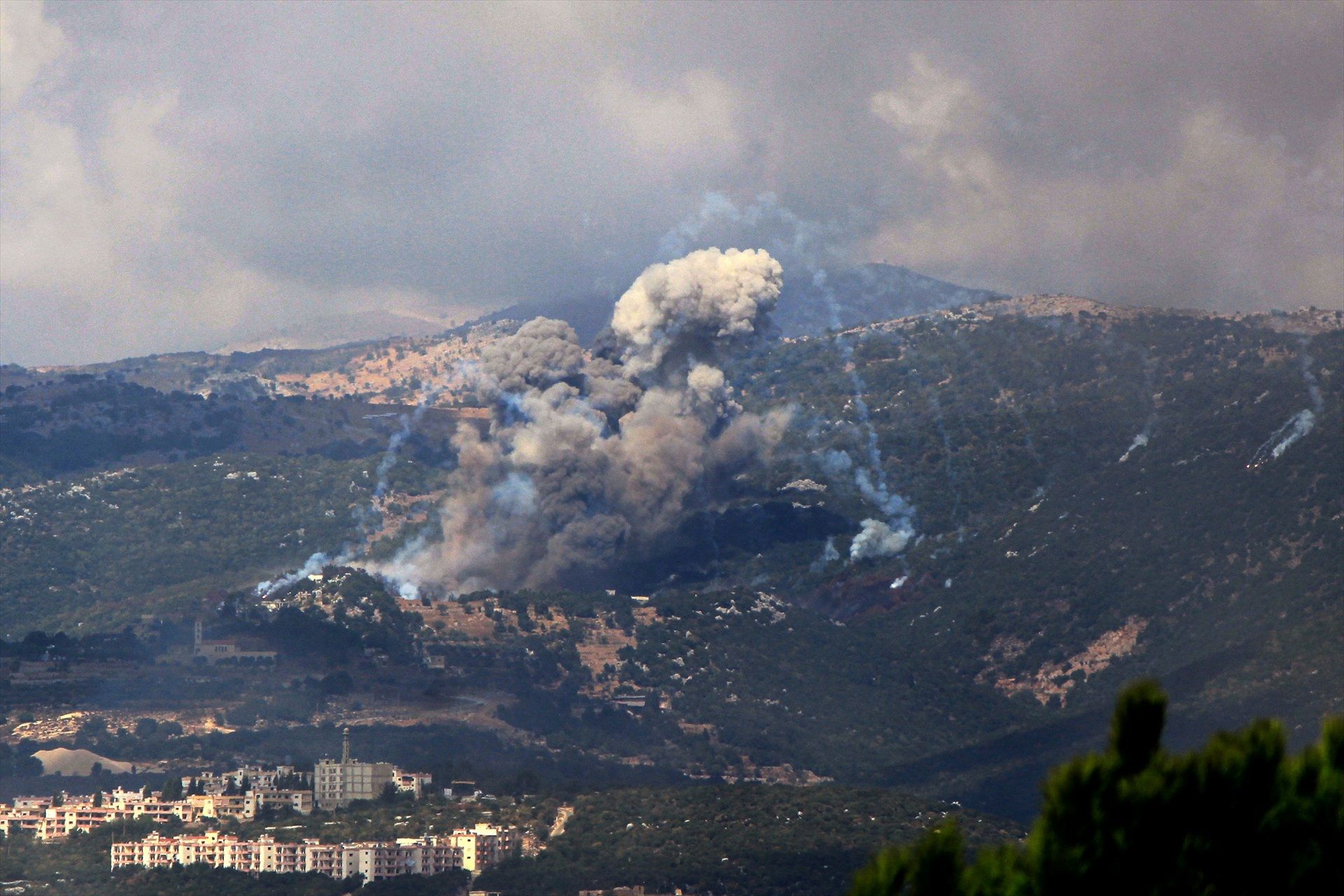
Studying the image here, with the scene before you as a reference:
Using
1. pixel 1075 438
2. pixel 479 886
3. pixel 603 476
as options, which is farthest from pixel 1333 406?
pixel 479 886

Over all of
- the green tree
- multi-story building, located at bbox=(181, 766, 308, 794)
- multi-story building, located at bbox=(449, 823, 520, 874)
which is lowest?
the green tree

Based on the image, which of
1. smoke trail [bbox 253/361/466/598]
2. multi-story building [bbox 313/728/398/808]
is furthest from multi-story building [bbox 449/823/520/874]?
smoke trail [bbox 253/361/466/598]

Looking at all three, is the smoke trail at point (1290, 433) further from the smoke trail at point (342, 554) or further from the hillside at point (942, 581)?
the smoke trail at point (342, 554)

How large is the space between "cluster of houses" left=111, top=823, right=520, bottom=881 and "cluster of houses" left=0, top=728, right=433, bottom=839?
6.17m

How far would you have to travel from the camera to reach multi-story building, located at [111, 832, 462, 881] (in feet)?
359

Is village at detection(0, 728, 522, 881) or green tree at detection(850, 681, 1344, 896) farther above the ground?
village at detection(0, 728, 522, 881)

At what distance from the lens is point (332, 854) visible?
365ft

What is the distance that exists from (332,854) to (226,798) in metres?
13.8

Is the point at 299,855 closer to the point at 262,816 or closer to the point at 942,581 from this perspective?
the point at 262,816

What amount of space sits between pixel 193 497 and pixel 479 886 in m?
99.2

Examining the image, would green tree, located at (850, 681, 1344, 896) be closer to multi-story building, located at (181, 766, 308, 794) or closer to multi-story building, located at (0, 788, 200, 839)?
multi-story building, located at (0, 788, 200, 839)

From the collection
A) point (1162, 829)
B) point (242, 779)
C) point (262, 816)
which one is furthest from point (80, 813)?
point (1162, 829)

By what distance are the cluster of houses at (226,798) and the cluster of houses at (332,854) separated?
6169mm

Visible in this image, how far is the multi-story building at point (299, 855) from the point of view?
10950 cm
